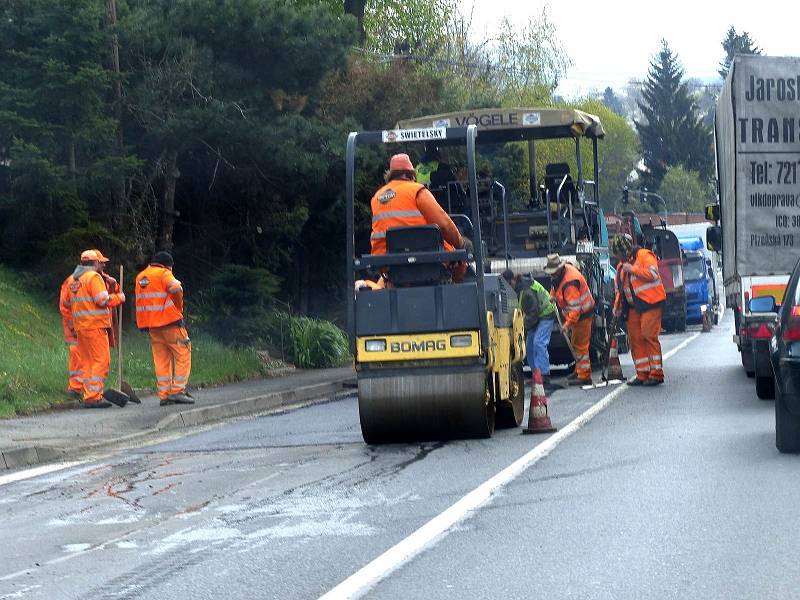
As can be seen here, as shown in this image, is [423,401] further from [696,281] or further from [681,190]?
[681,190]

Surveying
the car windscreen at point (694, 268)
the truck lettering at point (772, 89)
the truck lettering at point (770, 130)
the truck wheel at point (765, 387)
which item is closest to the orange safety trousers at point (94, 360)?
the truck wheel at point (765, 387)

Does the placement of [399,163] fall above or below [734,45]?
below

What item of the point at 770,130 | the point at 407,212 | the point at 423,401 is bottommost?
the point at 423,401

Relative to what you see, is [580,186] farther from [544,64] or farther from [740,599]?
[544,64]

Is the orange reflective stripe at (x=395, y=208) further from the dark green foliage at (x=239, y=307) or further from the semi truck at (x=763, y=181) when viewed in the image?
the dark green foliage at (x=239, y=307)

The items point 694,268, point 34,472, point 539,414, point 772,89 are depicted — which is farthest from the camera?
point 694,268

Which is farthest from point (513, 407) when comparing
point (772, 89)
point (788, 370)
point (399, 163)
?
point (772, 89)

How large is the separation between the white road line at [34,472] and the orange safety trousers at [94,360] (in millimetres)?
4473

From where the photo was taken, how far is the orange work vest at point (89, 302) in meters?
17.1

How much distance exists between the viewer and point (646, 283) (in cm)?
1833

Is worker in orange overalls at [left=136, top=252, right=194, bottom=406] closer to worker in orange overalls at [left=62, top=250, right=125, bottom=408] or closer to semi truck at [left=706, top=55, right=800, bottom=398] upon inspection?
worker in orange overalls at [left=62, top=250, right=125, bottom=408]

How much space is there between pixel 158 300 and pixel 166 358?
0.70 metres

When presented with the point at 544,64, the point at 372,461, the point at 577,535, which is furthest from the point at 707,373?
the point at 544,64

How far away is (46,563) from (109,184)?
47.8ft
